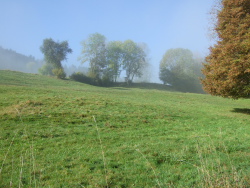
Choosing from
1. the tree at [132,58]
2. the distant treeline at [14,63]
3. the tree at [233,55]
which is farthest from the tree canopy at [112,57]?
the distant treeline at [14,63]

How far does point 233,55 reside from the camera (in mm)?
15320

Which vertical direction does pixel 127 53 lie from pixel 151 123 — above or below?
above

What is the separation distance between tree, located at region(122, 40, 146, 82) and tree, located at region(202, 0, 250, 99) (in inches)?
1999

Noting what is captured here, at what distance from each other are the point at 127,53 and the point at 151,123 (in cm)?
5883

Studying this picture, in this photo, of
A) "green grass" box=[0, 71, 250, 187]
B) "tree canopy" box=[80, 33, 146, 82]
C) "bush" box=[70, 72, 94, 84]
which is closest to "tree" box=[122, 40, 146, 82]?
"tree canopy" box=[80, 33, 146, 82]

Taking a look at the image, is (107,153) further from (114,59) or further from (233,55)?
(114,59)

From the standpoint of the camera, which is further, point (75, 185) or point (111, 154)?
point (111, 154)

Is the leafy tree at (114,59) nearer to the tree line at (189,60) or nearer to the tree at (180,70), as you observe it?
the tree line at (189,60)

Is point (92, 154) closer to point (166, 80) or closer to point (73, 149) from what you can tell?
point (73, 149)

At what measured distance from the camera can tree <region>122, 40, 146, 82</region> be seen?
6800 centimetres

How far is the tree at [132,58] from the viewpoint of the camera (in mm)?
68000

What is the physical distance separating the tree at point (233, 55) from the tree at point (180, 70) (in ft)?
170

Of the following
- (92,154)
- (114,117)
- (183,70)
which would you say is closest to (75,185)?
(92,154)

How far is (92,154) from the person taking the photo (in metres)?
6.16
